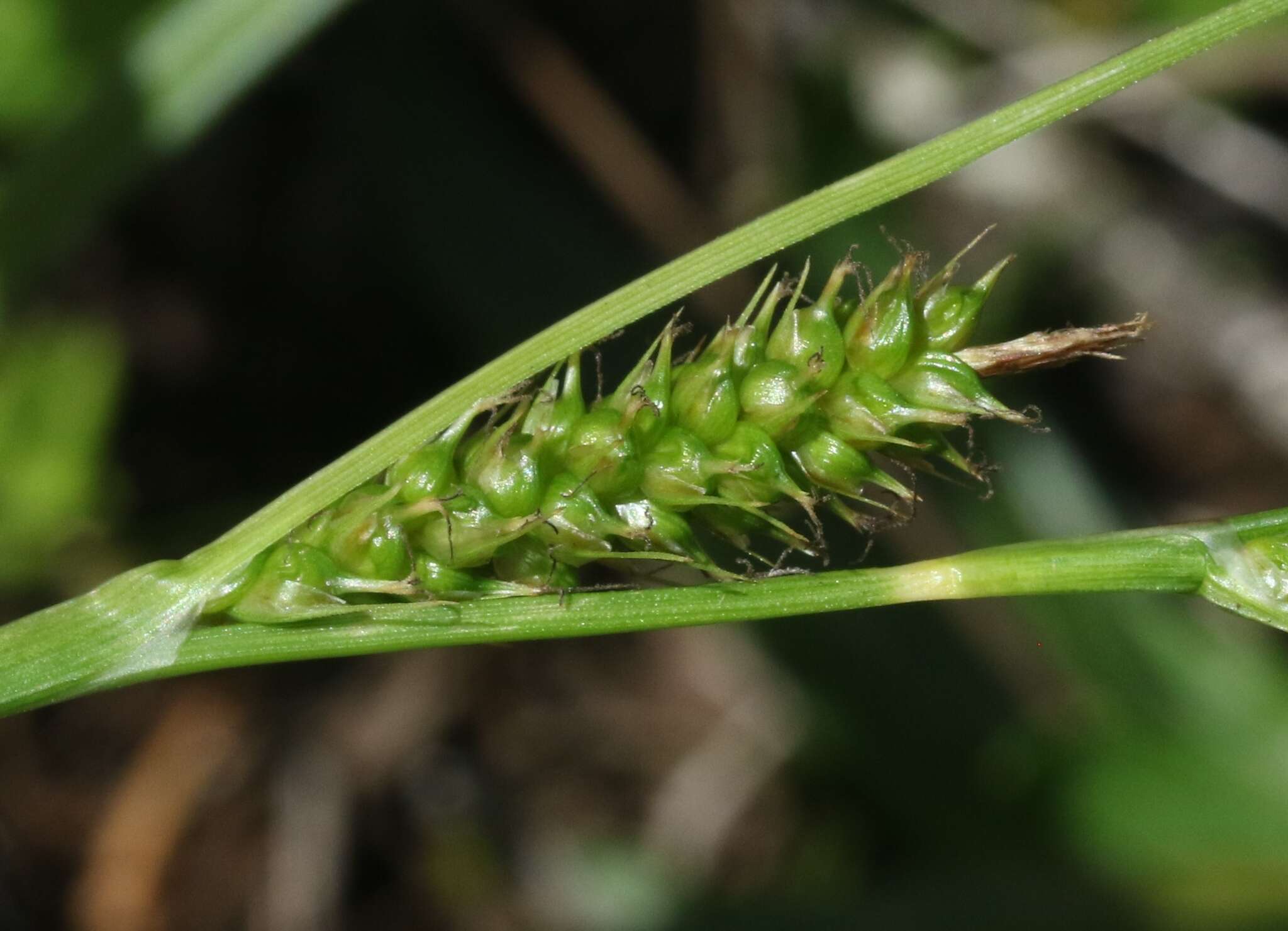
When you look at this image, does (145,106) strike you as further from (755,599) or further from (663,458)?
(755,599)

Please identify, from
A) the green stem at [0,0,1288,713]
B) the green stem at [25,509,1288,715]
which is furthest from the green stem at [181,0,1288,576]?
the green stem at [25,509,1288,715]

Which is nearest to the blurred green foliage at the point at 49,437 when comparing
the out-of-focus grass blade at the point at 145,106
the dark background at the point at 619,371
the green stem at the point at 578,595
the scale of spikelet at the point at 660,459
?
the dark background at the point at 619,371

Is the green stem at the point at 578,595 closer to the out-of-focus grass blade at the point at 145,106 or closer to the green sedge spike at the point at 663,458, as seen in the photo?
the green sedge spike at the point at 663,458

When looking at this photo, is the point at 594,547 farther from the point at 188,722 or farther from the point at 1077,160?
the point at 1077,160

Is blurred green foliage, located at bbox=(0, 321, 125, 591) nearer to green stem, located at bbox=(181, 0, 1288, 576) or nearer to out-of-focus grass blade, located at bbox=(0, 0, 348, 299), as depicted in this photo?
out-of-focus grass blade, located at bbox=(0, 0, 348, 299)

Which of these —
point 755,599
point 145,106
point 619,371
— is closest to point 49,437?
point 145,106

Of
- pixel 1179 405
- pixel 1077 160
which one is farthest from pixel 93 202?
pixel 1179 405
